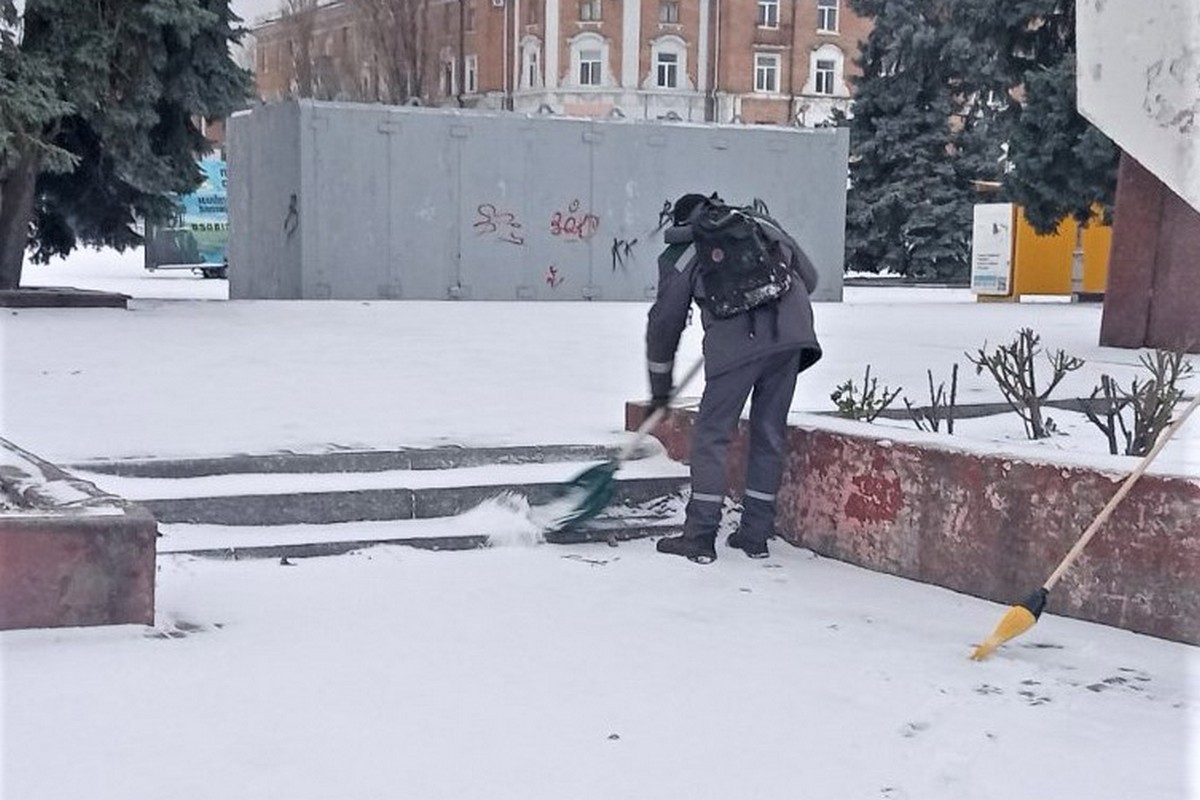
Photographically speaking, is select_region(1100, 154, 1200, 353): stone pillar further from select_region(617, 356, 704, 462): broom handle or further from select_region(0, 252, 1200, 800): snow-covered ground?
select_region(617, 356, 704, 462): broom handle

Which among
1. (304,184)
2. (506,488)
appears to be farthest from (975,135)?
(506,488)

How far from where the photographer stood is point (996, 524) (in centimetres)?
509

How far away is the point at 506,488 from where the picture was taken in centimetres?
612

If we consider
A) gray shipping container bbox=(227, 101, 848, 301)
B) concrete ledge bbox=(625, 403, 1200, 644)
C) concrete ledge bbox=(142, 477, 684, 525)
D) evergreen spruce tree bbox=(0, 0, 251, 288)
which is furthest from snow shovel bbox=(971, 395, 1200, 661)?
gray shipping container bbox=(227, 101, 848, 301)

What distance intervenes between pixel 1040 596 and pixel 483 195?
55.2ft

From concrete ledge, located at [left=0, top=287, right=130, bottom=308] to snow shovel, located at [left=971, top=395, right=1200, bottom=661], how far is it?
1310cm

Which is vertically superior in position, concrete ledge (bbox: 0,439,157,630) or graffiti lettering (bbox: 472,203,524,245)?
graffiti lettering (bbox: 472,203,524,245)

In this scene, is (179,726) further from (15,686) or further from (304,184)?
(304,184)

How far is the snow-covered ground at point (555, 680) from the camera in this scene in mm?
3449

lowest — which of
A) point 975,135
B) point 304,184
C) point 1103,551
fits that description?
point 1103,551

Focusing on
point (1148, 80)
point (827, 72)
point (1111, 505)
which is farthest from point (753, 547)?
point (827, 72)

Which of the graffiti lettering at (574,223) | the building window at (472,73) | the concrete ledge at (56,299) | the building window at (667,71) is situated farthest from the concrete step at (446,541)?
the building window at (472,73)

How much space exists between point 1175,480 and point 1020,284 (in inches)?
849

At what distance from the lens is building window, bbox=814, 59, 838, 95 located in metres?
57.1
